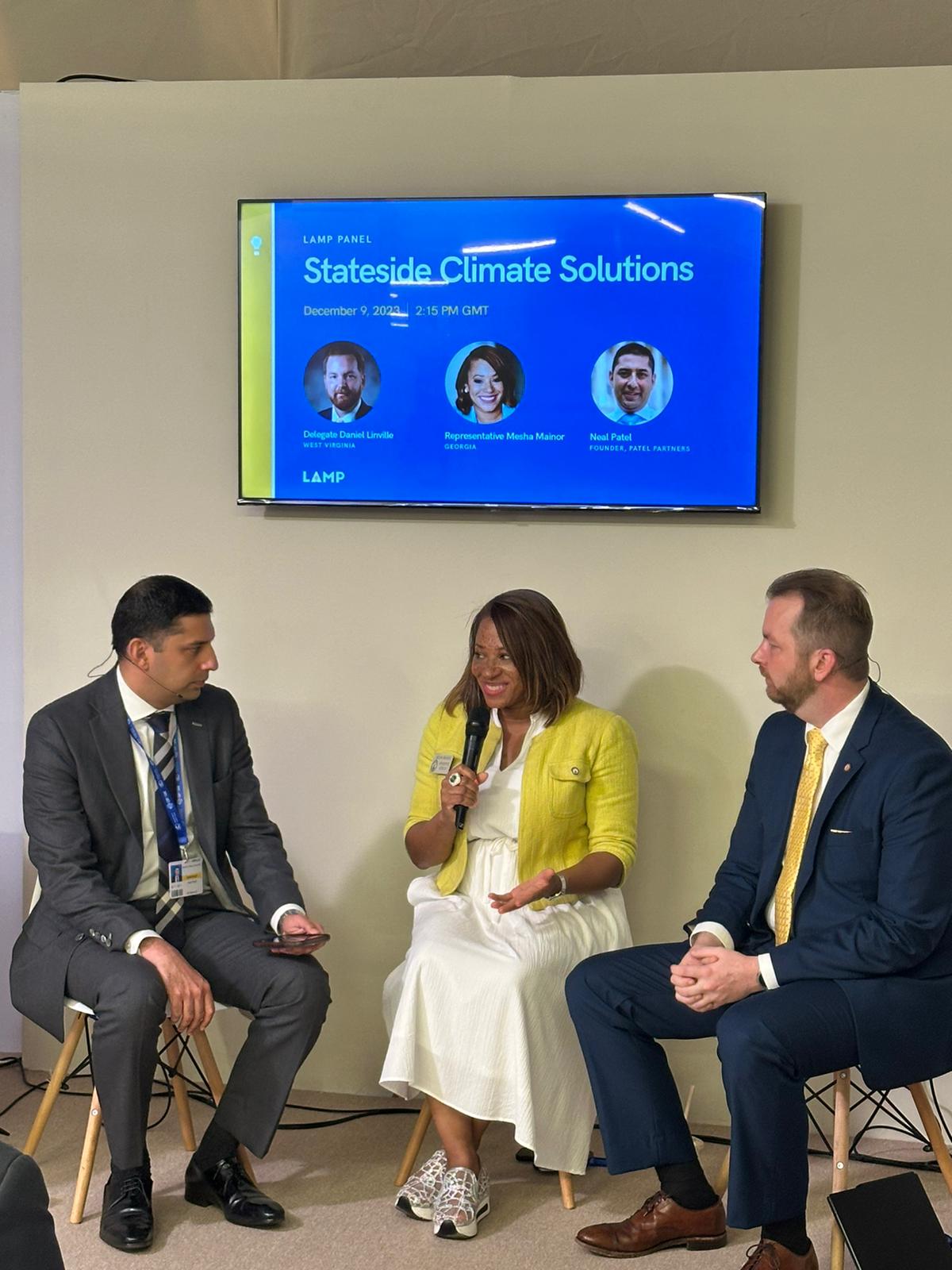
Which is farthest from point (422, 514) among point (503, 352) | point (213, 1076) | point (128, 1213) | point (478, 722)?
point (128, 1213)

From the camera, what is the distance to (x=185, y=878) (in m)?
3.56

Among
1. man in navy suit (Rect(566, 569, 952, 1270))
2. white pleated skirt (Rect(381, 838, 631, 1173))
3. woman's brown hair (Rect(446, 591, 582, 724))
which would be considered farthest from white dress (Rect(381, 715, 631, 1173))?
woman's brown hair (Rect(446, 591, 582, 724))

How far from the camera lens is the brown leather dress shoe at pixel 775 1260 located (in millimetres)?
2887

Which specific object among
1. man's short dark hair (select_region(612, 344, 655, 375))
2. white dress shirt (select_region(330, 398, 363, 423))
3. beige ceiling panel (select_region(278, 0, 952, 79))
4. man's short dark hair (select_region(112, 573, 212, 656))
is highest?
beige ceiling panel (select_region(278, 0, 952, 79))

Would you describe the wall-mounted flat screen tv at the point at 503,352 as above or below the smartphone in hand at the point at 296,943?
above

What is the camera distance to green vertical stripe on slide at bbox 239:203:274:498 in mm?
4012

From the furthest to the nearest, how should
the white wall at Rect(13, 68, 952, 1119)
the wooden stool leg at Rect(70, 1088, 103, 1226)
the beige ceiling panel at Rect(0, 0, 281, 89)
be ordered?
Result: 1. the beige ceiling panel at Rect(0, 0, 281, 89)
2. the white wall at Rect(13, 68, 952, 1119)
3. the wooden stool leg at Rect(70, 1088, 103, 1226)

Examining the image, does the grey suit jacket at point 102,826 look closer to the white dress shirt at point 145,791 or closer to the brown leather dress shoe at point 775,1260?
the white dress shirt at point 145,791

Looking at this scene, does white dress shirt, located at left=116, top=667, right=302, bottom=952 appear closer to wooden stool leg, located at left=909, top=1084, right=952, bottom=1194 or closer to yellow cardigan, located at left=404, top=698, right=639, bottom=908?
yellow cardigan, located at left=404, top=698, right=639, bottom=908

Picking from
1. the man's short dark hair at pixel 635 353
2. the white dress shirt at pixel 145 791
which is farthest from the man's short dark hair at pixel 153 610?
the man's short dark hair at pixel 635 353

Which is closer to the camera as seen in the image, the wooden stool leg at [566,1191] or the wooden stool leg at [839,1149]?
the wooden stool leg at [839,1149]

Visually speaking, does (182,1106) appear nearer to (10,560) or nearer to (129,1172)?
(129,1172)

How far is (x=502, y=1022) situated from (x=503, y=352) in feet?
5.90

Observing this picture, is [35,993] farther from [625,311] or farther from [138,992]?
[625,311]
